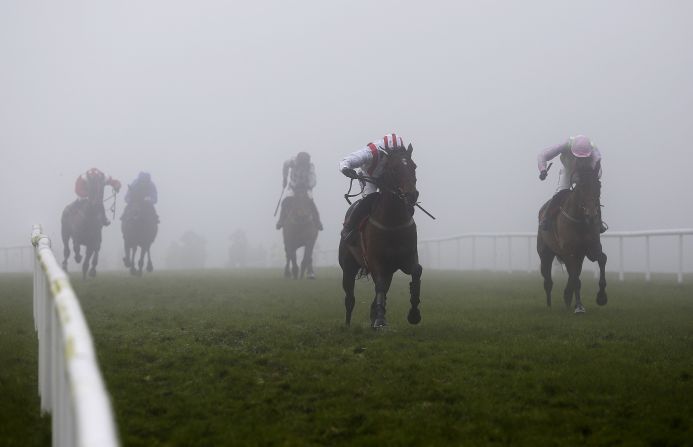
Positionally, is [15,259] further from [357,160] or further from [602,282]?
[602,282]

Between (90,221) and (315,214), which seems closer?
(90,221)

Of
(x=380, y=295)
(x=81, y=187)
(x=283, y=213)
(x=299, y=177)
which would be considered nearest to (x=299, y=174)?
(x=299, y=177)

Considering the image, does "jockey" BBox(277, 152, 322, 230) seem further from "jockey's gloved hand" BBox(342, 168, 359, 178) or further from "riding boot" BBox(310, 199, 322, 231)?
"jockey's gloved hand" BBox(342, 168, 359, 178)

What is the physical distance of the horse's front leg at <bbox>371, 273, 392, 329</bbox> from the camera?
997 centimetres

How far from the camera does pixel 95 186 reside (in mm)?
21172

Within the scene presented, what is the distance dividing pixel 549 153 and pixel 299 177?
9700 mm

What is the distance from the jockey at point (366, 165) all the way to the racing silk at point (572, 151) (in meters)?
3.87

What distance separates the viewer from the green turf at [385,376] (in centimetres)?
544

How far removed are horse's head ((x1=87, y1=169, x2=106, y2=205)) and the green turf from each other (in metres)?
8.84

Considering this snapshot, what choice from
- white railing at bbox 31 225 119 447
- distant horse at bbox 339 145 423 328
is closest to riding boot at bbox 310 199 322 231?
distant horse at bbox 339 145 423 328

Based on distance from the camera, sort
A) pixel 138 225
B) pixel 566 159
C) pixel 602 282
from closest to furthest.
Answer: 1. pixel 602 282
2. pixel 566 159
3. pixel 138 225

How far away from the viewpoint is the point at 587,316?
11.7m

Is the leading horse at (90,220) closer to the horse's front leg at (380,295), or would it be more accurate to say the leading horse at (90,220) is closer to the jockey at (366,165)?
the jockey at (366,165)

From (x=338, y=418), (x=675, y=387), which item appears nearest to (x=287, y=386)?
(x=338, y=418)
